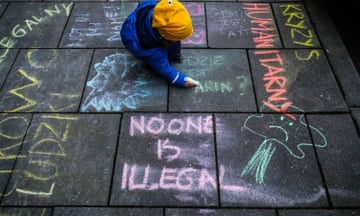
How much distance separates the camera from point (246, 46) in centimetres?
366

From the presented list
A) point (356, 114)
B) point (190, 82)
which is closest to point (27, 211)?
point (190, 82)

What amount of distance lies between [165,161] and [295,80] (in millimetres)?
1543

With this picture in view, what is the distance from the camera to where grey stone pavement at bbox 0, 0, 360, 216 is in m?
2.66

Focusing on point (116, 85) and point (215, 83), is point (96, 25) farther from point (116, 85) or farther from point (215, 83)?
point (215, 83)

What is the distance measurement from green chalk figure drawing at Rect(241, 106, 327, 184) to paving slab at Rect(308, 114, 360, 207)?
3.3 inches

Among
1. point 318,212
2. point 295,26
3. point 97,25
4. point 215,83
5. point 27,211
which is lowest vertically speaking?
point 318,212

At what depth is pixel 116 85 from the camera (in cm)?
333

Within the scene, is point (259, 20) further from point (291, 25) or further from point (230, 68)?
point (230, 68)

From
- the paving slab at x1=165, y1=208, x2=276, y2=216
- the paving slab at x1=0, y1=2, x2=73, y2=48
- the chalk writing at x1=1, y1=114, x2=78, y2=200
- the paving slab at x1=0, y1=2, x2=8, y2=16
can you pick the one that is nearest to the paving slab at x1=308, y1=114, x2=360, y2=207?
the paving slab at x1=165, y1=208, x2=276, y2=216

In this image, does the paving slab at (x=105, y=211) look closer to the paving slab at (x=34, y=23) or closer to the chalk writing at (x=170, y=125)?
Result: the chalk writing at (x=170, y=125)

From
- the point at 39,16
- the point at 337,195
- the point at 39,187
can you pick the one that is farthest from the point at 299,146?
the point at 39,16

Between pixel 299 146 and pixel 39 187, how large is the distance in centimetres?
218

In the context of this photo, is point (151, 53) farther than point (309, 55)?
No

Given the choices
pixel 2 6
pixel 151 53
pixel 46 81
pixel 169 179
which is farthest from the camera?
pixel 2 6
